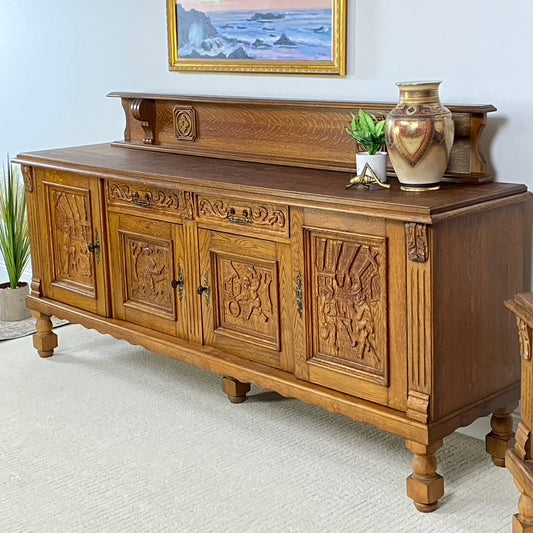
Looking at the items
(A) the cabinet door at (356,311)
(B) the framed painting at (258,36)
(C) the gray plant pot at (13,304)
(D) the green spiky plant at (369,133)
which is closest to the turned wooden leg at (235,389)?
(A) the cabinet door at (356,311)

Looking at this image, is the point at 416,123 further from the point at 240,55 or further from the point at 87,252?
the point at 87,252

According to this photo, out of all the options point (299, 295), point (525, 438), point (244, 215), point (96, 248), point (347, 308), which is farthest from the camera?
point (96, 248)

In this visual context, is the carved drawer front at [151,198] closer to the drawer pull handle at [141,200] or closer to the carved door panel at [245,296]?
the drawer pull handle at [141,200]

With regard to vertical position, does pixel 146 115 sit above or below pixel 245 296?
above

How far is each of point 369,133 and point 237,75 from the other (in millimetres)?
892

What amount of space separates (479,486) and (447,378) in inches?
14.6

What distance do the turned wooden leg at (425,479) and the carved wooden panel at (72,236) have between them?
1504 millimetres

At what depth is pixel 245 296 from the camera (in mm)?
2990

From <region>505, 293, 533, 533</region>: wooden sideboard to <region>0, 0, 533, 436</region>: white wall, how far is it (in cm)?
70

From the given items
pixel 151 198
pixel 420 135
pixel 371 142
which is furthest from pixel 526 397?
pixel 151 198

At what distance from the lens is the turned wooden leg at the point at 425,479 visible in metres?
2.57

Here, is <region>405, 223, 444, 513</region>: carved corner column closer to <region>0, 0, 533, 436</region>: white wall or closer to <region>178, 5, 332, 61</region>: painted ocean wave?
<region>0, 0, 533, 436</region>: white wall

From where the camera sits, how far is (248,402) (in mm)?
3334

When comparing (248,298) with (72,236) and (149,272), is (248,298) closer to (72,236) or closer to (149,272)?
(149,272)
